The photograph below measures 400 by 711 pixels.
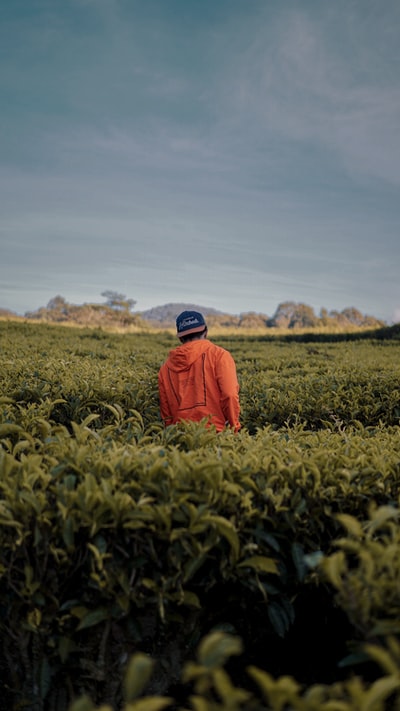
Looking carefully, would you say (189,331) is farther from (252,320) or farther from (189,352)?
(252,320)

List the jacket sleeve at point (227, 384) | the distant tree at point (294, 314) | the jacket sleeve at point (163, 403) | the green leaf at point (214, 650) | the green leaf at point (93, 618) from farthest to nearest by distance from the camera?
the distant tree at point (294, 314)
the jacket sleeve at point (163, 403)
the jacket sleeve at point (227, 384)
the green leaf at point (93, 618)
the green leaf at point (214, 650)

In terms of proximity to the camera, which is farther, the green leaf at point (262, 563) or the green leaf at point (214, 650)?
the green leaf at point (262, 563)

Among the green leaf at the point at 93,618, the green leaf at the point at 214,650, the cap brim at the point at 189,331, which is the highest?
the cap brim at the point at 189,331

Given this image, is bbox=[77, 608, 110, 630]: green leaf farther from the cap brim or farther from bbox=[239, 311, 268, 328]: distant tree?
bbox=[239, 311, 268, 328]: distant tree

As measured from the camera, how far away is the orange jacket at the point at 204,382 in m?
4.85

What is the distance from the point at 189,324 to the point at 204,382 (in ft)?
1.77

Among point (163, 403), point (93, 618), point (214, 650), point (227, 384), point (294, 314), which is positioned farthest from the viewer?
point (294, 314)

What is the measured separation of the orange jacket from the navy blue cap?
0.10m

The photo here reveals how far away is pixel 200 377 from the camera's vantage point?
4.88m

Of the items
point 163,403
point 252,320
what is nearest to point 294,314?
point 252,320

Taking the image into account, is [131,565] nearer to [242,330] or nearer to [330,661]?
[330,661]

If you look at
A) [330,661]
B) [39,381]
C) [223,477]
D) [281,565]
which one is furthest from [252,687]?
[39,381]

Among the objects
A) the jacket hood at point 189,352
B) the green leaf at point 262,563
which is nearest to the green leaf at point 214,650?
the green leaf at point 262,563

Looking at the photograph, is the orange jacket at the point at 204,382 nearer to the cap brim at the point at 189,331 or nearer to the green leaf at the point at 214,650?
the cap brim at the point at 189,331
